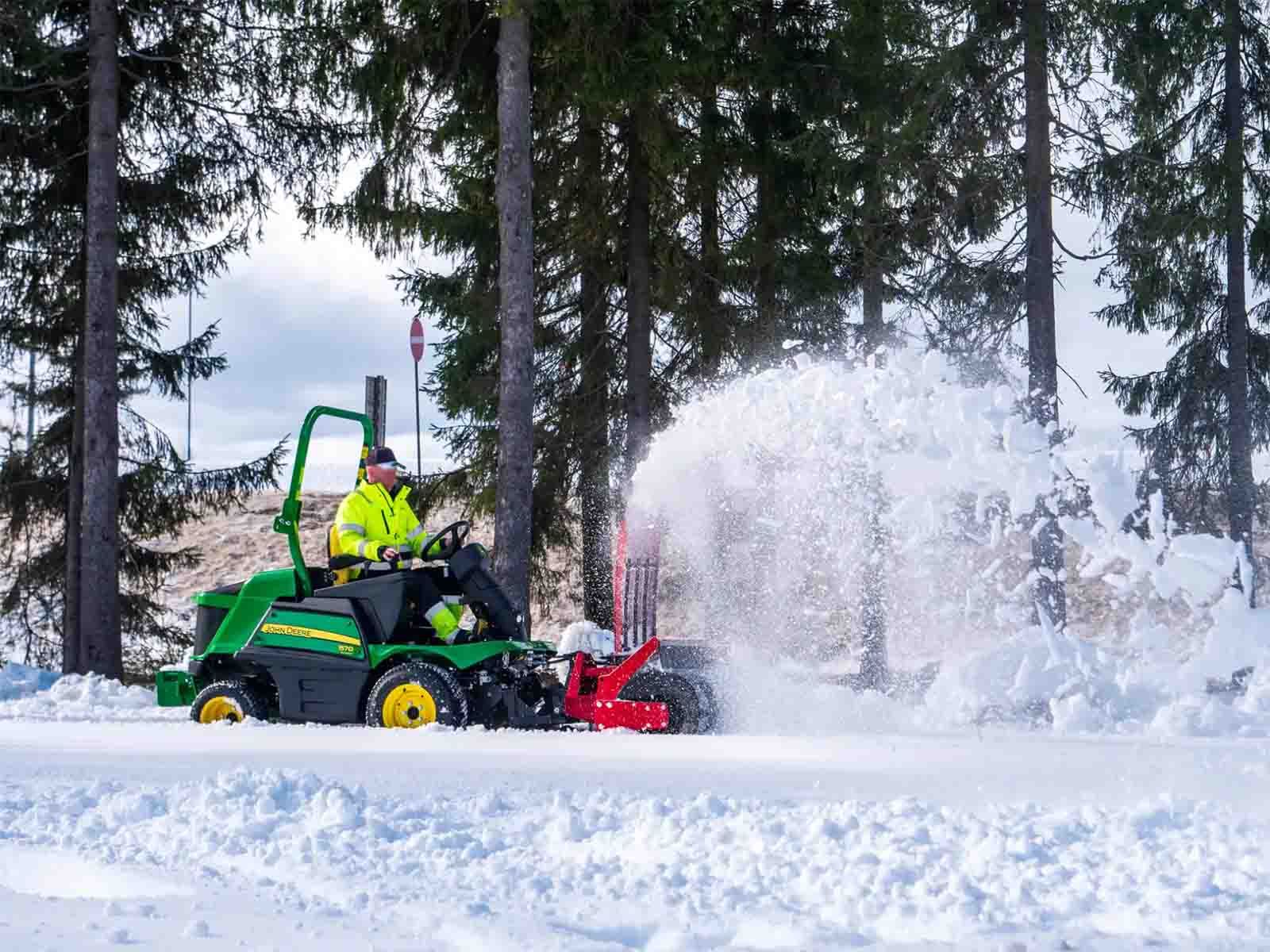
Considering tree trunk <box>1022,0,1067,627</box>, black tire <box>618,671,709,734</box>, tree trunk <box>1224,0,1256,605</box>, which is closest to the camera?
black tire <box>618,671,709,734</box>

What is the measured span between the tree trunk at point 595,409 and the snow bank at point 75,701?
20.7ft

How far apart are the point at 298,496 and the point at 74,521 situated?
351 inches

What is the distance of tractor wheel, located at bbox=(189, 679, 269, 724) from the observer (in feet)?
34.4

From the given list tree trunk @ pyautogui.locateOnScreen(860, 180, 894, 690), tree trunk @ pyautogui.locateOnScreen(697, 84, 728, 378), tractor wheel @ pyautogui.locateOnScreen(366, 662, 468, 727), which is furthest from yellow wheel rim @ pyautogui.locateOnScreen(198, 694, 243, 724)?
tree trunk @ pyautogui.locateOnScreen(697, 84, 728, 378)

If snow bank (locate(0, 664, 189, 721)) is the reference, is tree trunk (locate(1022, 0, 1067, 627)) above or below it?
above

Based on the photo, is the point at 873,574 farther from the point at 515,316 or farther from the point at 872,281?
the point at 515,316

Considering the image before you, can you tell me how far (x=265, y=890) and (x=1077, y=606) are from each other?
2490 cm

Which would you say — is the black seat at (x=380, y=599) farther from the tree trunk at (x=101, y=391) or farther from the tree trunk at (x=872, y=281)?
the tree trunk at (x=872, y=281)

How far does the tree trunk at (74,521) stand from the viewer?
17.2 m

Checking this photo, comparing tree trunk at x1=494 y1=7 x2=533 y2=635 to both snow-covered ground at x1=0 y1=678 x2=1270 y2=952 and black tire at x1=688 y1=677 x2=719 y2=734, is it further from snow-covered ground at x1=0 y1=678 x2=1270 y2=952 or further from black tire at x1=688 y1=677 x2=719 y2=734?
snow-covered ground at x1=0 y1=678 x2=1270 y2=952

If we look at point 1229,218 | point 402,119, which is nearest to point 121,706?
point 402,119

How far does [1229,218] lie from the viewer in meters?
18.6

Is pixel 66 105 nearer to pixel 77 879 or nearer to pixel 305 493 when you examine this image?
pixel 77 879

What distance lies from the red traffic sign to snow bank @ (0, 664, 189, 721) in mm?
3943
